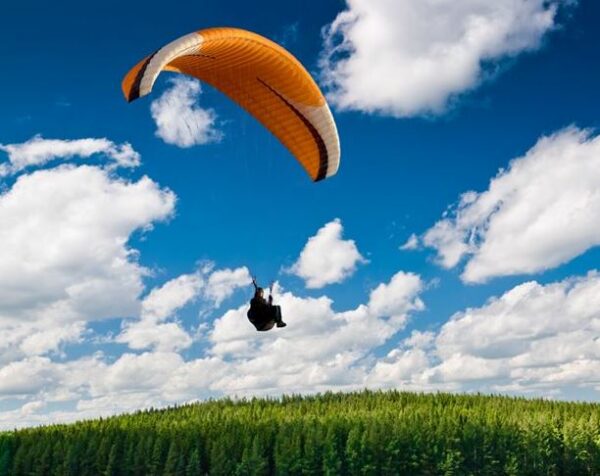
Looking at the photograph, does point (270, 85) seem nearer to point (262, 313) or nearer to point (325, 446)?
point (262, 313)

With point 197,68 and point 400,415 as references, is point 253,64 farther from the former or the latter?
point 400,415

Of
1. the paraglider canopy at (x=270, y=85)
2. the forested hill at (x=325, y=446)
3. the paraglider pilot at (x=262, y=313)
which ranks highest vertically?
the paraglider canopy at (x=270, y=85)

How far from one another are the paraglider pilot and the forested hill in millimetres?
13725

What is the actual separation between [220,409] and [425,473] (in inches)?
778

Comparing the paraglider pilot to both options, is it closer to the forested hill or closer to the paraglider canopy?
the paraglider canopy

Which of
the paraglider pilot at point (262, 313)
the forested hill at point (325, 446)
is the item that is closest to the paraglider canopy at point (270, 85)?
the paraglider pilot at point (262, 313)

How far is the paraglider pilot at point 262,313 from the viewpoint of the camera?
22.2 metres

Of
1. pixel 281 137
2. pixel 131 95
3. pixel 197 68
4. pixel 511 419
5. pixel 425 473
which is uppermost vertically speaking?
pixel 197 68

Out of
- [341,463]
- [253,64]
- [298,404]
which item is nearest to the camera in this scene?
[253,64]

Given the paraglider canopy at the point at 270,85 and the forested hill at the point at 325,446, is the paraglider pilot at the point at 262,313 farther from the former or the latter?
the forested hill at the point at 325,446

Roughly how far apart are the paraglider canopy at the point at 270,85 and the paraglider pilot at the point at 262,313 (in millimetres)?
6209

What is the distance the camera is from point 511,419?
40562mm

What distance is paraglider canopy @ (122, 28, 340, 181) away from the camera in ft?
70.7

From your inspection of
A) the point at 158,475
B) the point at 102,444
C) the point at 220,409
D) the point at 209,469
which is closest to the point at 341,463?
the point at 209,469
